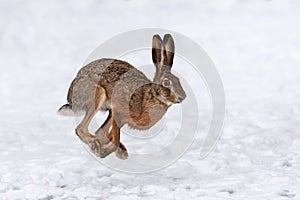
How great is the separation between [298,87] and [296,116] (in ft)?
3.47

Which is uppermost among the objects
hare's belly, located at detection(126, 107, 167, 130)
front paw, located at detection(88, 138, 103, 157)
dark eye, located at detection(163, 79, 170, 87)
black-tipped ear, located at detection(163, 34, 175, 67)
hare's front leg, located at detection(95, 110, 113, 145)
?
black-tipped ear, located at detection(163, 34, 175, 67)

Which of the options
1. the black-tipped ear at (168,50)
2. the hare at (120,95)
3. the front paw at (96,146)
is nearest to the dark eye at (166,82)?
the hare at (120,95)

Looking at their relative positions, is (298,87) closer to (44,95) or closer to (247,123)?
(247,123)

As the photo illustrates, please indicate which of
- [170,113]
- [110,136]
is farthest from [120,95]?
[170,113]

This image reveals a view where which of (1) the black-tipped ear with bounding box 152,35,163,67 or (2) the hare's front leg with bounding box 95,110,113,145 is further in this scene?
(2) the hare's front leg with bounding box 95,110,113,145

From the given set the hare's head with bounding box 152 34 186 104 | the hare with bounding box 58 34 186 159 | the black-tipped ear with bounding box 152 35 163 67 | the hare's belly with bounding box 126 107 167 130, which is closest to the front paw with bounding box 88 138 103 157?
the hare with bounding box 58 34 186 159

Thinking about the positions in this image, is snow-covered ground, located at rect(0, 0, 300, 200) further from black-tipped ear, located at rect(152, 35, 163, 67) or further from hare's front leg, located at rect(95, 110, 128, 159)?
black-tipped ear, located at rect(152, 35, 163, 67)

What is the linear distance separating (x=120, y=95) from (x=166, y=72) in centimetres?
42

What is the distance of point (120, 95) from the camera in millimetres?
5309

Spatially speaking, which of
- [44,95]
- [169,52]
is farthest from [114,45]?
[169,52]

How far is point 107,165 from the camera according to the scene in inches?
238

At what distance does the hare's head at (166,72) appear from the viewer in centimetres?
505

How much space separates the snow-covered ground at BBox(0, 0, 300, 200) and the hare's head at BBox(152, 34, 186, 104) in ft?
2.56

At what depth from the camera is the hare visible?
5105mm
